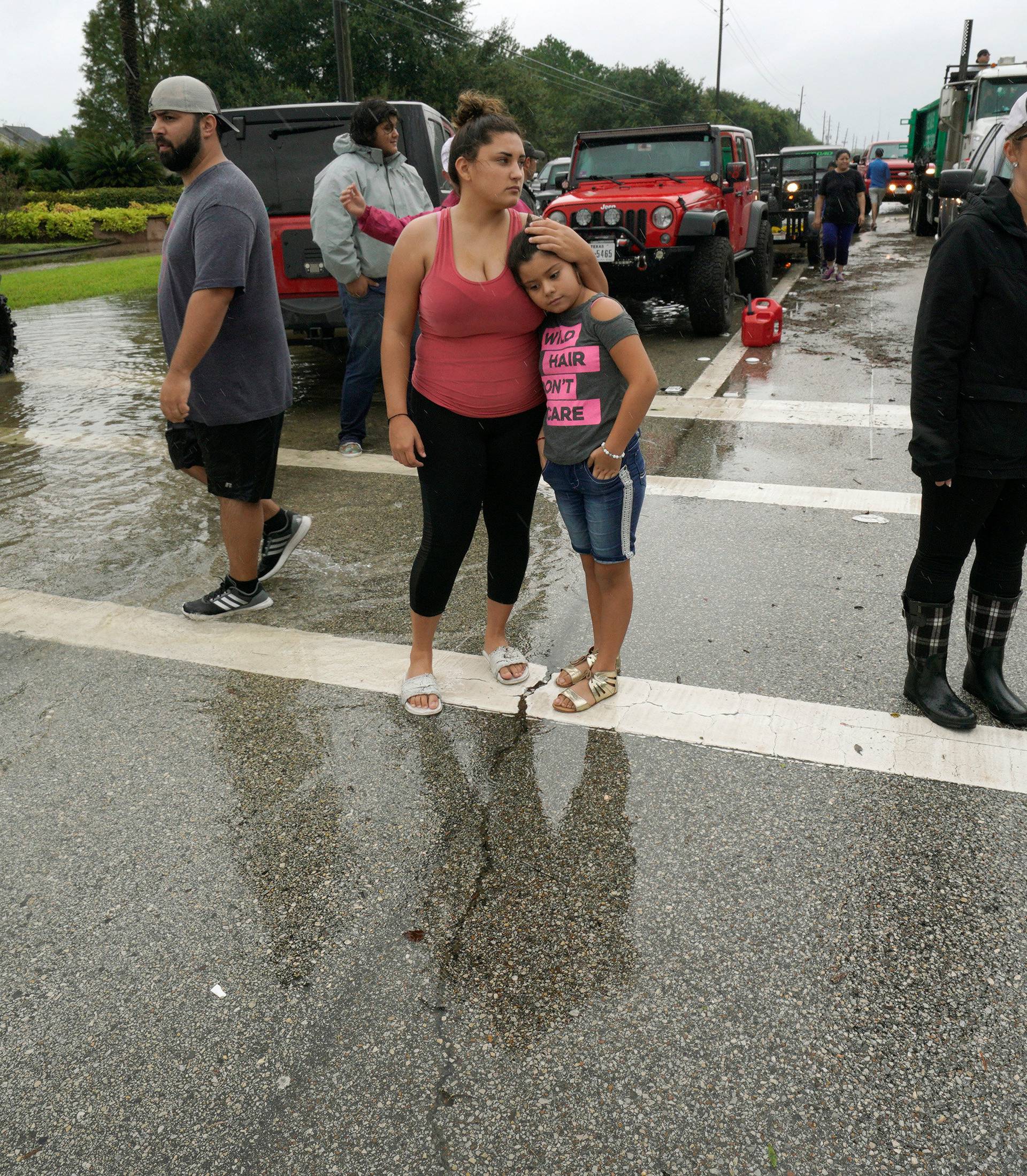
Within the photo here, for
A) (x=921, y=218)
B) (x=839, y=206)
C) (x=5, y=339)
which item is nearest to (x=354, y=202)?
(x=5, y=339)

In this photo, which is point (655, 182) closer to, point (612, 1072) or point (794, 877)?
point (794, 877)

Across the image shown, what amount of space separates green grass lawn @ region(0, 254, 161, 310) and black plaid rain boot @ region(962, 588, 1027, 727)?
46.4 ft

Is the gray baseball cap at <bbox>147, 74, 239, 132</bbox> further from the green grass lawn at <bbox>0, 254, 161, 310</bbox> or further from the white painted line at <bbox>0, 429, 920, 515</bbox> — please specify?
the green grass lawn at <bbox>0, 254, 161, 310</bbox>

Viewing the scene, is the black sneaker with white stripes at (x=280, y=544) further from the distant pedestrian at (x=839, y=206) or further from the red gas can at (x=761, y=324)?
the distant pedestrian at (x=839, y=206)

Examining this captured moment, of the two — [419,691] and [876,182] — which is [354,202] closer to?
[419,691]

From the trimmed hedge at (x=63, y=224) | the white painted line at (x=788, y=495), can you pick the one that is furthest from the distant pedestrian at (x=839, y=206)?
the trimmed hedge at (x=63, y=224)

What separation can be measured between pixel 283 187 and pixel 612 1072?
285 inches

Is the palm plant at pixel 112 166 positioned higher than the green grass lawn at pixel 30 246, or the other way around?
the palm plant at pixel 112 166

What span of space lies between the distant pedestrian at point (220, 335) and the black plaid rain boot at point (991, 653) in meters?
2.63

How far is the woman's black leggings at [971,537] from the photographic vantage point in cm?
292

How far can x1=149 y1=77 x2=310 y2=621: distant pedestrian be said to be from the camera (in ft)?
11.1

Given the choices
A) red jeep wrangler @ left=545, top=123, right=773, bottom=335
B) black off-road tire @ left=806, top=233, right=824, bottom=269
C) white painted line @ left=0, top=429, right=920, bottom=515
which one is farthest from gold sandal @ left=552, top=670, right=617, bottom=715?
black off-road tire @ left=806, top=233, right=824, bottom=269

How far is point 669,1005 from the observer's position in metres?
2.06

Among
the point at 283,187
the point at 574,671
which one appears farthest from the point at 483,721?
the point at 283,187
